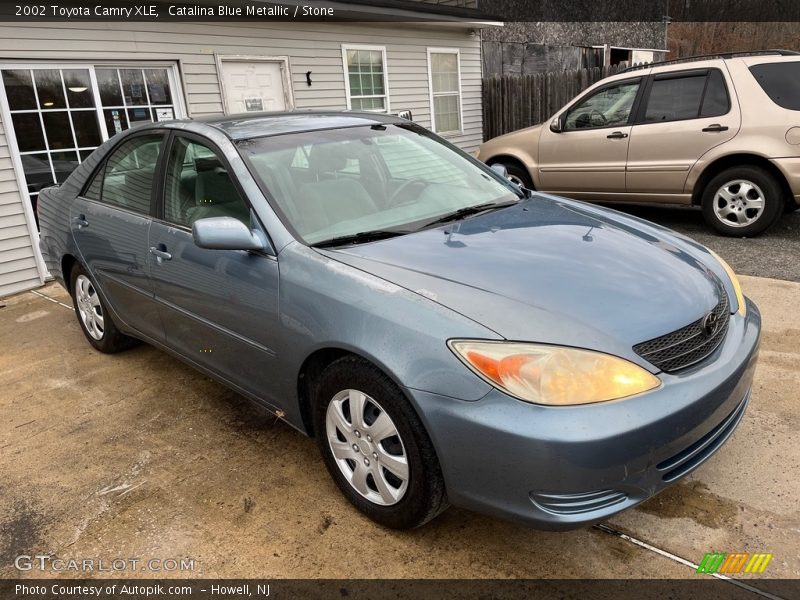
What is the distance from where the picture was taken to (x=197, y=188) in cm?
315

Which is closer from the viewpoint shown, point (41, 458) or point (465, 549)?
Answer: point (465, 549)

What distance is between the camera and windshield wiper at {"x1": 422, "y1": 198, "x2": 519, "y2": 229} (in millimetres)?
2840

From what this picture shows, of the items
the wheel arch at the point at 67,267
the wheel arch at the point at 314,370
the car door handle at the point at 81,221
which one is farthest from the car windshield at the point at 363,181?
the wheel arch at the point at 67,267

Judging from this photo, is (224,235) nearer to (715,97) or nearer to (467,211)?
(467,211)

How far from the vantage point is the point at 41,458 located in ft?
10.2

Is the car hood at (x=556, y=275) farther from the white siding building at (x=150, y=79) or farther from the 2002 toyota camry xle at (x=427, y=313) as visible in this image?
the white siding building at (x=150, y=79)

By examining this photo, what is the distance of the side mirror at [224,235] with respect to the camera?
251 centimetres

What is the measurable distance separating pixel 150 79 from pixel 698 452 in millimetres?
7273

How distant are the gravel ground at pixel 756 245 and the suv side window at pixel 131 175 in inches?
186

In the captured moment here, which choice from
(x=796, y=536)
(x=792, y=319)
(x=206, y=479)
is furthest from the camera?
(x=792, y=319)

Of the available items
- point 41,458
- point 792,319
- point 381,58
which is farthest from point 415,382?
point 381,58

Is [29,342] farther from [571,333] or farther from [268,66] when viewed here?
[268,66]

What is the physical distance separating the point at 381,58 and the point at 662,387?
9.14 metres

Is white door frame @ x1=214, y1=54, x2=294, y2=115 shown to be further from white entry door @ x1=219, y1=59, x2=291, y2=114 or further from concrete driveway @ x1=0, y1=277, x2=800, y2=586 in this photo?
→ concrete driveway @ x1=0, y1=277, x2=800, y2=586
